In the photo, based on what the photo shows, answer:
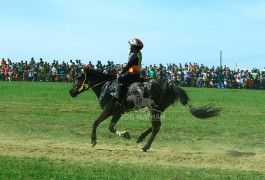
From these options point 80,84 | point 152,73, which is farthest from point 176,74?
point 80,84

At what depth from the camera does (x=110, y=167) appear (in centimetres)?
985

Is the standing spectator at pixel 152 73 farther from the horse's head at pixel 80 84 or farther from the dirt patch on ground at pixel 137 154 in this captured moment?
the dirt patch on ground at pixel 137 154

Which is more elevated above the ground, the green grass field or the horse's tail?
the horse's tail

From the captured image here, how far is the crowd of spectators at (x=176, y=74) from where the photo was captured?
137 feet

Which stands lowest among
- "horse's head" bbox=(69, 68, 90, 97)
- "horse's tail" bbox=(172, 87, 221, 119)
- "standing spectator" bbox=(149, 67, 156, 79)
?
"horse's tail" bbox=(172, 87, 221, 119)

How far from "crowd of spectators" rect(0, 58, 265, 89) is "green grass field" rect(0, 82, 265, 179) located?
1754 cm

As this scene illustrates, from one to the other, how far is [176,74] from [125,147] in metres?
30.1

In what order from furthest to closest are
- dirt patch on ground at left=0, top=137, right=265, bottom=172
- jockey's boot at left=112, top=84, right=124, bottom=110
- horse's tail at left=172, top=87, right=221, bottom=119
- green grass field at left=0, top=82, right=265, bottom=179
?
jockey's boot at left=112, top=84, right=124, bottom=110 → horse's tail at left=172, top=87, right=221, bottom=119 → dirt patch on ground at left=0, top=137, right=265, bottom=172 → green grass field at left=0, top=82, right=265, bottom=179

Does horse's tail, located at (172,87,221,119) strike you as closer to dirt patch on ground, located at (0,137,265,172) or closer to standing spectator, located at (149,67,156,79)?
dirt patch on ground, located at (0,137,265,172)

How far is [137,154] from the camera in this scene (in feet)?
39.1

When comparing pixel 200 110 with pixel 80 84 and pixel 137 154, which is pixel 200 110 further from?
pixel 80 84

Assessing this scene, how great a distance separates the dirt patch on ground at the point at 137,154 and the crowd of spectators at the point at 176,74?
1031 inches

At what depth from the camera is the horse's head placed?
46.0 feet

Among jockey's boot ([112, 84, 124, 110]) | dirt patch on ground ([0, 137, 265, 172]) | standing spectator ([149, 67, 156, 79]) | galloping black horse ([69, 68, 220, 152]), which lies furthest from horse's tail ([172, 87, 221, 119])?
standing spectator ([149, 67, 156, 79])
